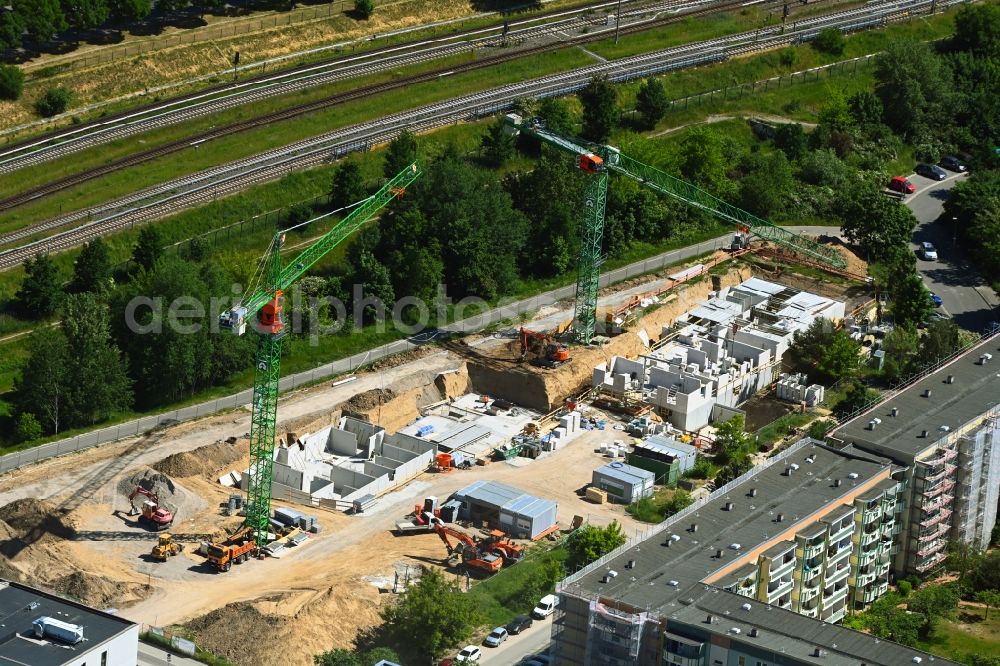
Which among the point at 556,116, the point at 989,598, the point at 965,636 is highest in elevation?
the point at 556,116

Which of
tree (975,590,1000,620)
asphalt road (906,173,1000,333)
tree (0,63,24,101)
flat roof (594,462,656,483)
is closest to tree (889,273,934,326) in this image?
asphalt road (906,173,1000,333)

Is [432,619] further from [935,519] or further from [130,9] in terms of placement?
[130,9]

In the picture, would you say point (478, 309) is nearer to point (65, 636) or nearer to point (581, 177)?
point (581, 177)

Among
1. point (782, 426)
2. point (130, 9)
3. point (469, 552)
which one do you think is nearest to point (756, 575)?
point (469, 552)

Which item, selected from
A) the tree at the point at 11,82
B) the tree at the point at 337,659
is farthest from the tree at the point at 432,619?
the tree at the point at 11,82

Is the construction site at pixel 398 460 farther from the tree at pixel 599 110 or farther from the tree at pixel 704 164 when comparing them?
the tree at pixel 599 110

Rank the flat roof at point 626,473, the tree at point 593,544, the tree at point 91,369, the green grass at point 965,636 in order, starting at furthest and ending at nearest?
1. the tree at point 91,369
2. the flat roof at point 626,473
3. the tree at point 593,544
4. the green grass at point 965,636

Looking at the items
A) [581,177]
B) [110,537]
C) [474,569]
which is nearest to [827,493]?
[474,569]

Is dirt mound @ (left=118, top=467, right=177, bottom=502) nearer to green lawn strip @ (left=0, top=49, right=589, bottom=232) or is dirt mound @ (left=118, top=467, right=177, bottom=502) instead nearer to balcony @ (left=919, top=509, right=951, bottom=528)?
green lawn strip @ (left=0, top=49, right=589, bottom=232)
